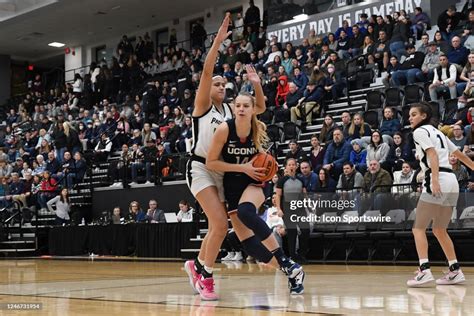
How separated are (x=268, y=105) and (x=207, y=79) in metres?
12.6

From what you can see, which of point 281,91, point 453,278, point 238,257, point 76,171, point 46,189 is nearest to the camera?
point 453,278

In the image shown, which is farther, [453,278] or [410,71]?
[410,71]

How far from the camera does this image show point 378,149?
13.1 metres

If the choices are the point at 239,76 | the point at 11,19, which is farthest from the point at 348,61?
the point at 11,19

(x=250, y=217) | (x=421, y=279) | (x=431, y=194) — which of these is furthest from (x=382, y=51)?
(x=250, y=217)

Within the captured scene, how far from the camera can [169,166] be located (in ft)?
59.1

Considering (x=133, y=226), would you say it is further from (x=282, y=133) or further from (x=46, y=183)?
(x=46, y=183)

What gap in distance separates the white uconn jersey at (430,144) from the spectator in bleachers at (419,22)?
11.0 meters

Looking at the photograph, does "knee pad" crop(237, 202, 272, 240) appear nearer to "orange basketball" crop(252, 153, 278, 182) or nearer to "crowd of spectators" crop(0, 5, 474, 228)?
"orange basketball" crop(252, 153, 278, 182)

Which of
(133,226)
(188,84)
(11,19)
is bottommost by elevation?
(133,226)

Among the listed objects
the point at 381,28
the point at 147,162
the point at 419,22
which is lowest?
the point at 147,162

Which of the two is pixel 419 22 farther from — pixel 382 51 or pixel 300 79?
pixel 300 79

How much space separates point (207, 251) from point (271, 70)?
13.3 metres

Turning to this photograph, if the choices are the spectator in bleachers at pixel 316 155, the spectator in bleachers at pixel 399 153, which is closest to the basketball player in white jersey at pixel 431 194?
the spectator in bleachers at pixel 399 153
